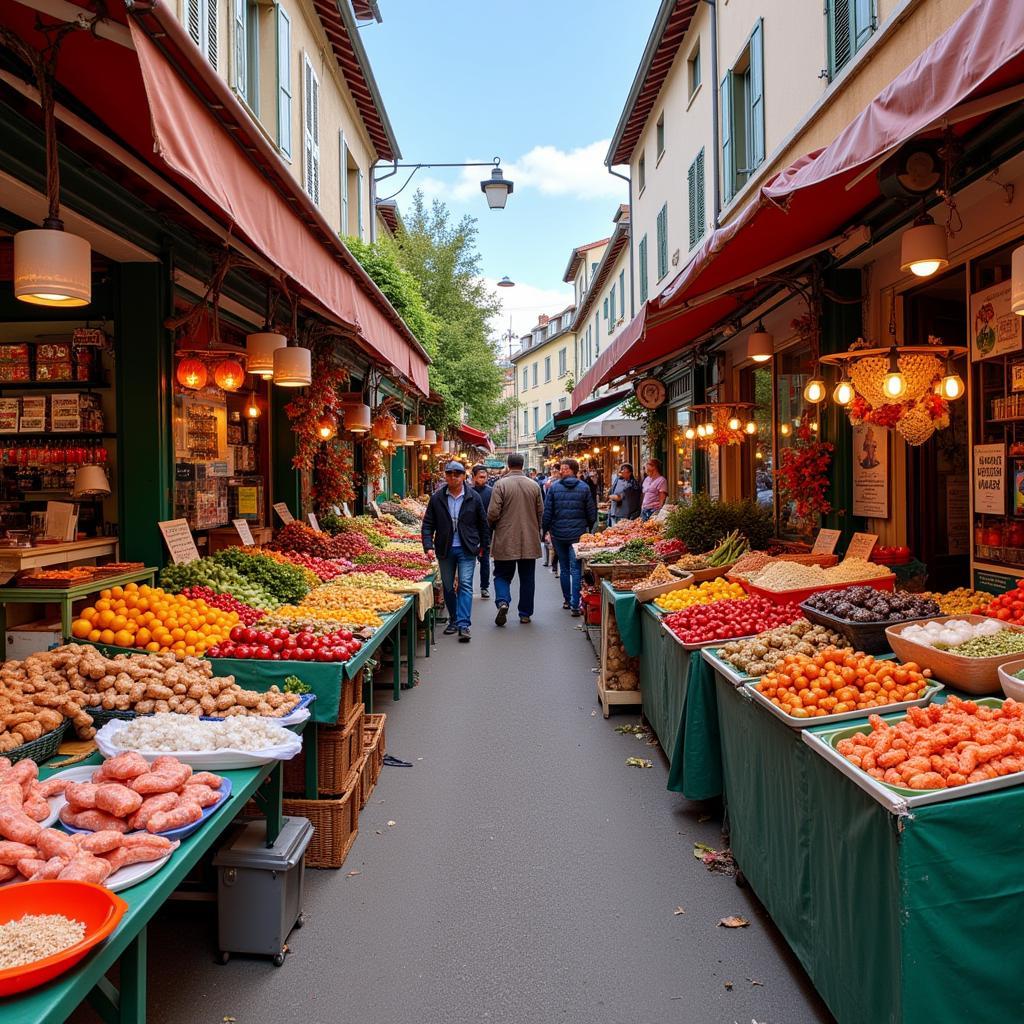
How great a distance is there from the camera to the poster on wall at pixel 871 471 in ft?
22.5

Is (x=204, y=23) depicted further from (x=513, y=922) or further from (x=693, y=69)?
(x=693, y=69)

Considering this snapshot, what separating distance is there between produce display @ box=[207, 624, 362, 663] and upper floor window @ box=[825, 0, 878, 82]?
7033 mm

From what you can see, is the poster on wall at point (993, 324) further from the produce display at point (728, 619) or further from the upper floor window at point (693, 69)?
the upper floor window at point (693, 69)

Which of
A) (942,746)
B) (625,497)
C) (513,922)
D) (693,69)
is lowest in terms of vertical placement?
(513,922)

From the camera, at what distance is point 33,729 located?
3.27 metres

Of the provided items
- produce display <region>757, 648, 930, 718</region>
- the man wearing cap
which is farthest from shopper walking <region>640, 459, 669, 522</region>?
produce display <region>757, 648, 930, 718</region>

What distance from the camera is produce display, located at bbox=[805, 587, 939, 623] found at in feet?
13.9

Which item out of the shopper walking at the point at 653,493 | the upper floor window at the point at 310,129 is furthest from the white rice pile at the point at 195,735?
the shopper walking at the point at 653,493

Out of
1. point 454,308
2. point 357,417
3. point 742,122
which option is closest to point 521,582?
point 357,417

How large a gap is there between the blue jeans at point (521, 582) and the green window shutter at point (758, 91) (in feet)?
21.0

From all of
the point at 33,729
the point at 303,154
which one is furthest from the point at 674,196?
the point at 33,729

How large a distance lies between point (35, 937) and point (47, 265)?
2526 millimetres

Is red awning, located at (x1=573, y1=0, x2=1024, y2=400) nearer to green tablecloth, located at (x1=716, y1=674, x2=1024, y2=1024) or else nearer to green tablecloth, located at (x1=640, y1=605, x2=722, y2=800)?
green tablecloth, located at (x1=716, y1=674, x2=1024, y2=1024)

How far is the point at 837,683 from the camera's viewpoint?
3.54 meters
